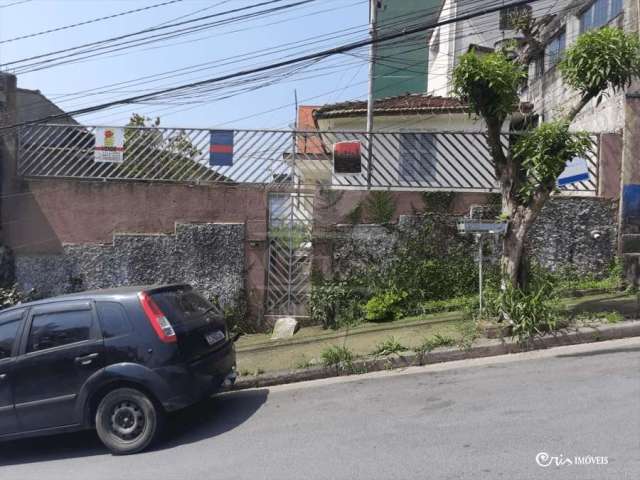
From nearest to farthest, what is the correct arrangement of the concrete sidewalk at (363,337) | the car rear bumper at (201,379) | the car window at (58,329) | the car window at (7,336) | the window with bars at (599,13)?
the car rear bumper at (201,379) < the car window at (58,329) < the car window at (7,336) < the concrete sidewalk at (363,337) < the window with bars at (599,13)

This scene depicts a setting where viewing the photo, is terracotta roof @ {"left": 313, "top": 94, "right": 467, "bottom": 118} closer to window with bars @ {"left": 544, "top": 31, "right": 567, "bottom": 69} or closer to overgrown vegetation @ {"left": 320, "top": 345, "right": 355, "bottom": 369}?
window with bars @ {"left": 544, "top": 31, "right": 567, "bottom": 69}

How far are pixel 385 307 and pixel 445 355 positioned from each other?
1.98 meters

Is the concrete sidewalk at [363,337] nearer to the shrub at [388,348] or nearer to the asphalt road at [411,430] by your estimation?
the shrub at [388,348]

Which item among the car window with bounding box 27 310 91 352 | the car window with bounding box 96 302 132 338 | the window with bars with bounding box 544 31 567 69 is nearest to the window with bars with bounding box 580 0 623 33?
the window with bars with bounding box 544 31 567 69

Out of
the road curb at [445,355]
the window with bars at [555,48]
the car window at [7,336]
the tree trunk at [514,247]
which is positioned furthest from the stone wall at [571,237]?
the window with bars at [555,48]

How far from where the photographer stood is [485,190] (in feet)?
31.9

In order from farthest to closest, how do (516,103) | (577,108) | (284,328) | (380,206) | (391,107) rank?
(391,107) → (380,206) → (284,328) → (516,103) → (577,108)

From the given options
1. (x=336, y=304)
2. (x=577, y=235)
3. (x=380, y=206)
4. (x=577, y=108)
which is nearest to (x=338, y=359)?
(x=336, y=304)

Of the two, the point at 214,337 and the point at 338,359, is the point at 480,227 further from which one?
the point at 214,337

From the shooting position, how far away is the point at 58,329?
5.47 metres

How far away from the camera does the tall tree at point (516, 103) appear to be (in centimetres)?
703

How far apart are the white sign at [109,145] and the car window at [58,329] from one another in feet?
16.5

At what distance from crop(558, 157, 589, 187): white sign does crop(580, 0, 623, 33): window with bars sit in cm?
363

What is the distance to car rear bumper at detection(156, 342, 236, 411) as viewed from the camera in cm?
514
